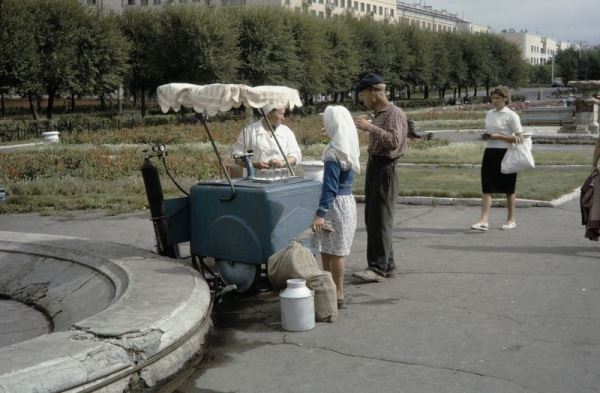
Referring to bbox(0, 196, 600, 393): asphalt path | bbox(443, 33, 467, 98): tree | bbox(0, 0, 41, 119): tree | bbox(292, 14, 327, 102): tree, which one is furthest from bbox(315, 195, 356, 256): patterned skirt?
bbox(443, 33, 467, 98): tree

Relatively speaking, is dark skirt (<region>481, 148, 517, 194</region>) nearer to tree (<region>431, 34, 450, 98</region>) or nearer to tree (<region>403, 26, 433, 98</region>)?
tree (<region>403, 26, 433, 98</region>)

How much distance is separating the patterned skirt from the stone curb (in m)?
1.08

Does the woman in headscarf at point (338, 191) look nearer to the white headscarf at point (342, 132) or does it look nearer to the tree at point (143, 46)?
the white headscarf at point (342, 132)

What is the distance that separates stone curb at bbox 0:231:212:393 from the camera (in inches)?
166

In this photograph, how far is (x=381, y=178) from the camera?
24.5 feet

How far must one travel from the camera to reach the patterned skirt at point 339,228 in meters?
6.44

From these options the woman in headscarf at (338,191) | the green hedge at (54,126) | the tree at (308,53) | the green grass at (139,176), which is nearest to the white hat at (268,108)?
the woman in headscarf at (338,191)

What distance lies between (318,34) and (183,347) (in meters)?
59.0

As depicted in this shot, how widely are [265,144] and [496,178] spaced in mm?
3760

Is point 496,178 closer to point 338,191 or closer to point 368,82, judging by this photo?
point 368,82

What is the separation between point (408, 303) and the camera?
6.73 metres

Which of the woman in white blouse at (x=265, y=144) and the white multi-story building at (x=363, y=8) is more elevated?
the white multi-story building at (x=363, y=8)

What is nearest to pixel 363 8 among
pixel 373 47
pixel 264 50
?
pixel 373 47

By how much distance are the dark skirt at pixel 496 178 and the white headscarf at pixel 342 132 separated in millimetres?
4278
